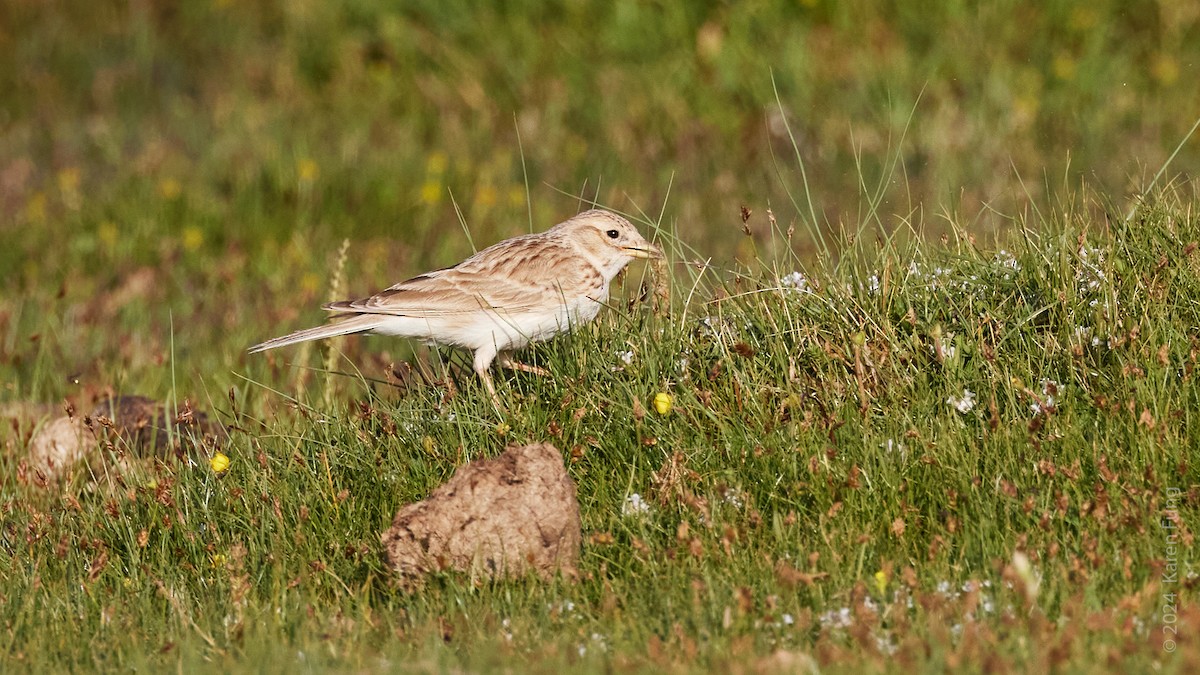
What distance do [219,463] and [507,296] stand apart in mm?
1509

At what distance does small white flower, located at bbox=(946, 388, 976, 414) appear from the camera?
557 centimetres

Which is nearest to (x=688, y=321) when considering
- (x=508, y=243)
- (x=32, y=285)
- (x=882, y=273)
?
(x=882, y=273)

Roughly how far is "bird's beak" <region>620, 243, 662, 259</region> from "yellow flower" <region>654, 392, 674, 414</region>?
131 cm

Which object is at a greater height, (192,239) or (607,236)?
(607,236)

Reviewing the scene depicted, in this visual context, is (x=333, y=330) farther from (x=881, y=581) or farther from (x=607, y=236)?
(x=881, y=581)

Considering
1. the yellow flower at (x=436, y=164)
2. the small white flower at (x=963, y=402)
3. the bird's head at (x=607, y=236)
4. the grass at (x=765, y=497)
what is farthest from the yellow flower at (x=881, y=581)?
the yellow flower at (x=436, y=164)

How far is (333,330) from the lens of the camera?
7.11 metres

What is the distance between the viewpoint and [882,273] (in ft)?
20.5

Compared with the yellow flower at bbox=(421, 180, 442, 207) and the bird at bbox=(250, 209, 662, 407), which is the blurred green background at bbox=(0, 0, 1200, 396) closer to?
the yellow flower at bbox=(421, 180, 442, 207)

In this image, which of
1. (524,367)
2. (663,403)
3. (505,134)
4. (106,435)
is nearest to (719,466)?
(663,403)

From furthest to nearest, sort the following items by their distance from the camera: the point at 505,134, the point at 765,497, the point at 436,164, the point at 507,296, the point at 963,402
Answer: the point at 505,134 → the point at 436,164 → the point at 507,296 → the point at 963,402 → the point at 765,497

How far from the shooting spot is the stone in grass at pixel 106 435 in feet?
23.0

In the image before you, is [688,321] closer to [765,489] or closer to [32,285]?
[765,489]

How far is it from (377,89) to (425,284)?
721 centimetres
